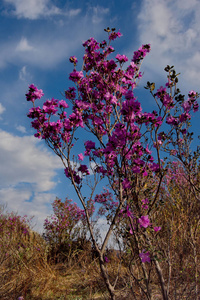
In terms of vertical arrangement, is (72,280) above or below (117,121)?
below

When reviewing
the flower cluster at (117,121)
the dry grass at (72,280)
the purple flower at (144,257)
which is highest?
the flower cluster at (117,121)

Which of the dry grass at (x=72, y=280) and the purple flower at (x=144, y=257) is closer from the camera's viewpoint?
the purple flower at (x=144, y=257)

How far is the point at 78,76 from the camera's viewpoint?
401 cm

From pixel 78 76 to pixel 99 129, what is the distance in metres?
0.93

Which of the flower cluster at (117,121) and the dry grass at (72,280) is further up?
the flower cluster at (117,121)

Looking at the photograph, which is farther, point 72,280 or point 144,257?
point 72,280

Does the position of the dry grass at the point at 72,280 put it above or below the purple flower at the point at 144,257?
below

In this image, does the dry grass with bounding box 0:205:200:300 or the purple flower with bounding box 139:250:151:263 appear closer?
the purple flower with bounding box 139:250:151:263

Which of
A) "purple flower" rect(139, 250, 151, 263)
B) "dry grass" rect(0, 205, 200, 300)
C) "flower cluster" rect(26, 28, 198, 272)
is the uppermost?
"flower cluster" rect(26, 28, 198, 272)

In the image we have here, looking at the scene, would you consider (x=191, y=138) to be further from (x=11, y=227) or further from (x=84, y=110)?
(x=11, y=227)

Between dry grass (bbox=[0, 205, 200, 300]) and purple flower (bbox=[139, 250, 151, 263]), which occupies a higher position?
purple flower (bbox=[139, 250, 151, 263])

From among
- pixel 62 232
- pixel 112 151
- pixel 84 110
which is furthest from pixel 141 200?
pixel 62 232

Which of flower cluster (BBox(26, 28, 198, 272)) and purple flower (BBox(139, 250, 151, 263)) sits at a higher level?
flower cluster (BBox(26, 28, 198, 272))

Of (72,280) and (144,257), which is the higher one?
(144,257)
